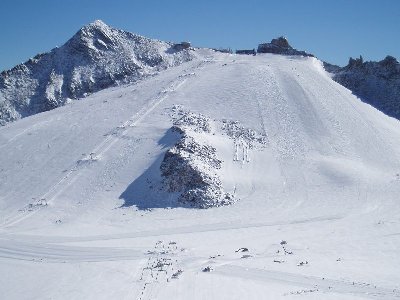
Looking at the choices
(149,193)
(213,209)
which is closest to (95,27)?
(149,193)

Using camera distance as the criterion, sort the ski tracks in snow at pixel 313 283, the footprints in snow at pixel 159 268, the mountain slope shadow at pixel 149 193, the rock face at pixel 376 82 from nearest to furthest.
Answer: the ski tracks in snow at pixel 313 283 < the footprints in snow at pixel 159 268 < the mountain slope shadow at pixel 149 193 < the rock face at pixel 376 82

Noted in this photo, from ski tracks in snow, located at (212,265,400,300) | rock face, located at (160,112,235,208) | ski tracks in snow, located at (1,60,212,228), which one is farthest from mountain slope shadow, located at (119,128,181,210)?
ski tracks in snow, located at (212,265,400,300)

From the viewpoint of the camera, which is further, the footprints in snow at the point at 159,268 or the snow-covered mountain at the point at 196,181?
the snow-covered mountain at the point at 196,181

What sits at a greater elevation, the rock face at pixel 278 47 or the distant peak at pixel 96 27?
the distant peak at pixel 96 27

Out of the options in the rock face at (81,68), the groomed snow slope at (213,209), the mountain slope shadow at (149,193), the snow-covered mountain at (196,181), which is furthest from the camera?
the rock face at (81,68)

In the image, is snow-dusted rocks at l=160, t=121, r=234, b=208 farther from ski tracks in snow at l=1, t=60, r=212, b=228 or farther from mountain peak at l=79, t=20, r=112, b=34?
mountain peak at l=79, t=20, r=112, b=34

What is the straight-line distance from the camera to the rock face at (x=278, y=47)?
209ft

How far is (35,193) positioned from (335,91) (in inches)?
1253

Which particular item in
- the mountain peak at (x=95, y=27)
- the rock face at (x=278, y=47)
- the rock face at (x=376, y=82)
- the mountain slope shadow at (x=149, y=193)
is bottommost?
the mountain slope shadow at (x=149, y=193)

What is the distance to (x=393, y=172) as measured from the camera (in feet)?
111

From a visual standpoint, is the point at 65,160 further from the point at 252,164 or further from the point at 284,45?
the point at 284,45

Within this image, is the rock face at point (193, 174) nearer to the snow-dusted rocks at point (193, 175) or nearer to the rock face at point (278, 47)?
the snow-dusted rocks at point (193, 175)

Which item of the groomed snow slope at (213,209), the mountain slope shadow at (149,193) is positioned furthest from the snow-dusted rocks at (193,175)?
the groomed snow slope at (213,209)

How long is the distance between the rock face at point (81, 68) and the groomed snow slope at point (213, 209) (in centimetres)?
432
